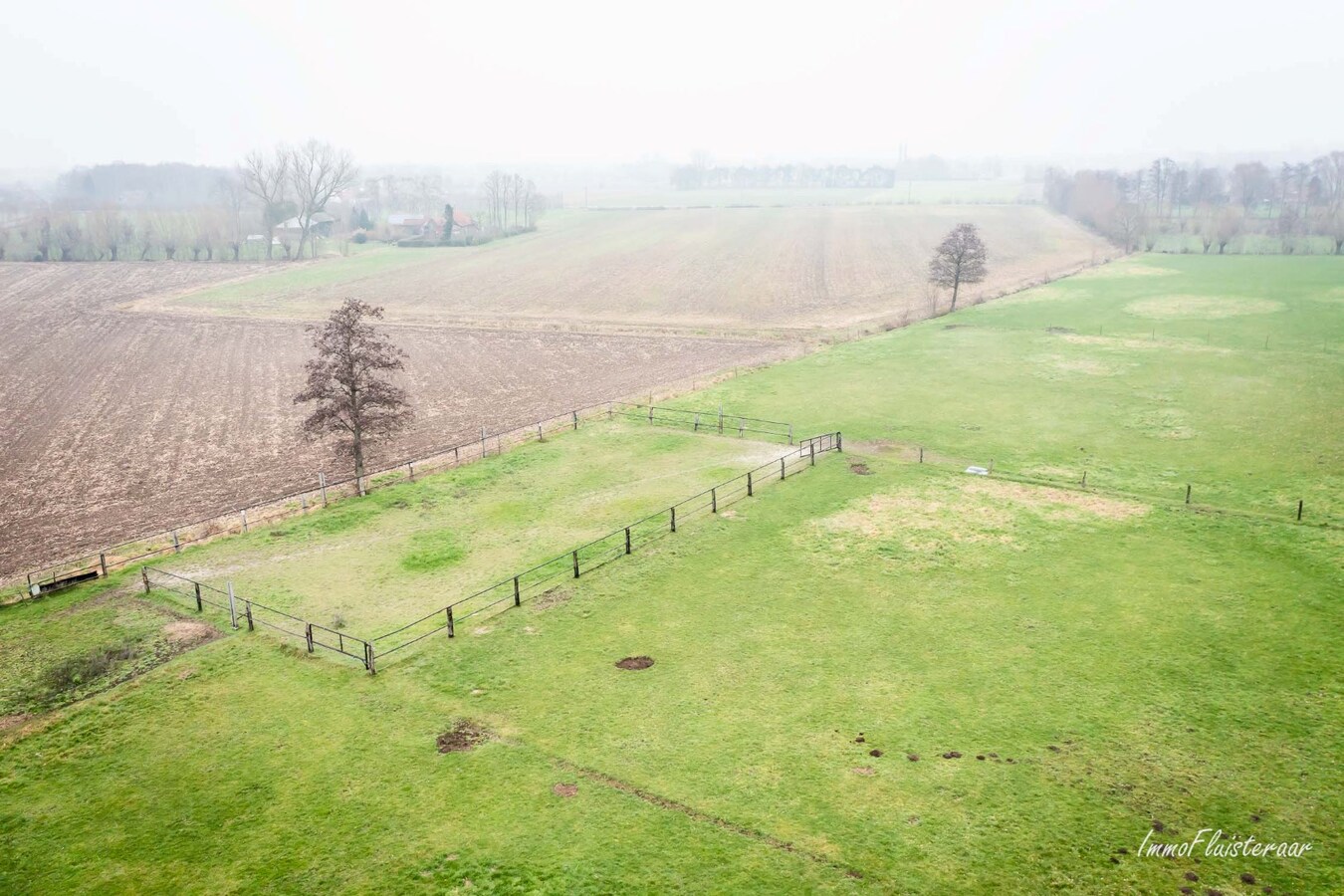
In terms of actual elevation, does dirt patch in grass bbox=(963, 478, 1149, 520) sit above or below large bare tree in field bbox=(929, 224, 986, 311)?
below

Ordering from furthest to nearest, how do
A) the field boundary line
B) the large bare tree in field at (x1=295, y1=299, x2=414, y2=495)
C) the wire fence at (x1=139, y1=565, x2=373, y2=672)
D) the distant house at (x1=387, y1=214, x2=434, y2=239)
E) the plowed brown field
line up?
the distant house at (x1=387, y1=214, x2=434, y2=239), the plowed brown field, the large bare tree in field at (x1=295, y1=299, x2=414, y2=495), the wire fence at (x1=139, y1=565, x2=373, y2=672), the field boundary line

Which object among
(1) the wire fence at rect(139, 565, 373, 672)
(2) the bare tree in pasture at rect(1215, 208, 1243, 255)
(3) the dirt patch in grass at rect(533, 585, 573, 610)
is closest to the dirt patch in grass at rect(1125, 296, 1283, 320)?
(2) the bare tree in pasture at rect(1215, 208, 1243, 255)

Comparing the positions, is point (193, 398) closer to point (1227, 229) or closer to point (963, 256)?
point (963, 256)

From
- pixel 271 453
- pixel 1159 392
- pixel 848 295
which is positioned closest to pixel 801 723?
pixel 271 453

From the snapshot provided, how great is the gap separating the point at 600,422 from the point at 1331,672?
109 ft

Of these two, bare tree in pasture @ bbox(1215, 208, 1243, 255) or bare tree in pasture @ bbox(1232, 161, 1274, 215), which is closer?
bare tree in pasture @ bbox(1215, 208, 1243, 255)

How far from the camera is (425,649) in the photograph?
2384 centimetres

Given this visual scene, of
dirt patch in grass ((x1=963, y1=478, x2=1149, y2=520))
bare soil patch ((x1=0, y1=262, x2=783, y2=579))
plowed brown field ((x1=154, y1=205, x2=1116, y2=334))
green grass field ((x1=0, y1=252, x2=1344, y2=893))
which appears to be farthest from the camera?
plowed brown field ((x1=154, y1=205, x2=1116, y2=334))

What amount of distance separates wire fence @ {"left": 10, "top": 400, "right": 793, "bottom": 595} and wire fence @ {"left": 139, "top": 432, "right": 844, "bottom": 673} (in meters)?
2.27

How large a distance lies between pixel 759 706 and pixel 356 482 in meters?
23.2

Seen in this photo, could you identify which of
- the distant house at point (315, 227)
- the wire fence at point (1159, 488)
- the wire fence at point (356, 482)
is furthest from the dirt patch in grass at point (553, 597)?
the distant house at point (315, 227)

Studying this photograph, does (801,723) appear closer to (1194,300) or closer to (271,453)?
(271,453)

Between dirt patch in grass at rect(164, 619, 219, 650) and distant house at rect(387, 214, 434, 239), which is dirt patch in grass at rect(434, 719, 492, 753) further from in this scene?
distant house at rect(387, 214, 434, 239)

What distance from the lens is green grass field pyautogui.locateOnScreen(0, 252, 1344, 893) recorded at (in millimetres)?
15977
